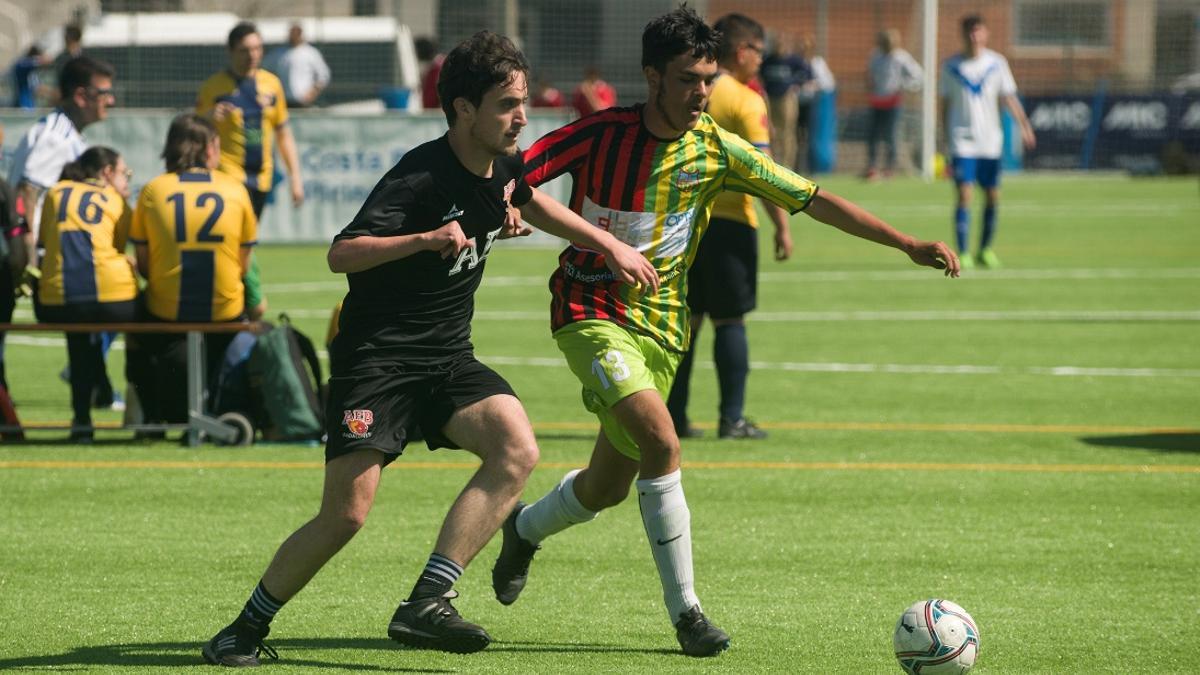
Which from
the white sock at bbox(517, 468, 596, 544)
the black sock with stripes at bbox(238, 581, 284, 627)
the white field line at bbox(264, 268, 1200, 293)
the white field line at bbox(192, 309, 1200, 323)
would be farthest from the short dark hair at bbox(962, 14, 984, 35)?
the black sock with stripes at bbox(238, 581, 284, 627)

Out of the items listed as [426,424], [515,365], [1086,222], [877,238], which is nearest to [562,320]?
[426,424]

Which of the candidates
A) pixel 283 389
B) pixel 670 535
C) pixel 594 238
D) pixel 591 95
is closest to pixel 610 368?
pixel 594 238

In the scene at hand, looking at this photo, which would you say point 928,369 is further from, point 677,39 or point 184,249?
point 677,39

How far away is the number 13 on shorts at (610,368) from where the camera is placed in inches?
235

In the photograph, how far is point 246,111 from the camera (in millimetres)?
14234

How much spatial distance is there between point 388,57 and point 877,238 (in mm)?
26820

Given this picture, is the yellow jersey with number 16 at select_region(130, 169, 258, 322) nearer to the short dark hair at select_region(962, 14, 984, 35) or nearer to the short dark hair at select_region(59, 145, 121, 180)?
the short dark hair at select_region(59, 145, 121, 180)

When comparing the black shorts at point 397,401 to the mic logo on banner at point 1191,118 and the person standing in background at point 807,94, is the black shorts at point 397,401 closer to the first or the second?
the person standing in background at point 807,94

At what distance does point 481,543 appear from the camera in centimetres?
569

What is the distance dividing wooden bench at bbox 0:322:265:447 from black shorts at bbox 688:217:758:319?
2.46 meters

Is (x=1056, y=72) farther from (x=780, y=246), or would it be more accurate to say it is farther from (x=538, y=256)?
(x=780, y=246)

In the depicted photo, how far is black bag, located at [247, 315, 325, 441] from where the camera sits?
9.97 meters

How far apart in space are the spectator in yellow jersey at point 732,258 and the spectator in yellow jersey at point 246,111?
507 cm

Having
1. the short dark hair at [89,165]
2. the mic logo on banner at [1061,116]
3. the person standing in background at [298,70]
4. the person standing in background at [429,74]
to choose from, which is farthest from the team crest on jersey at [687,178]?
the mic logo on banner at [1061,116]
